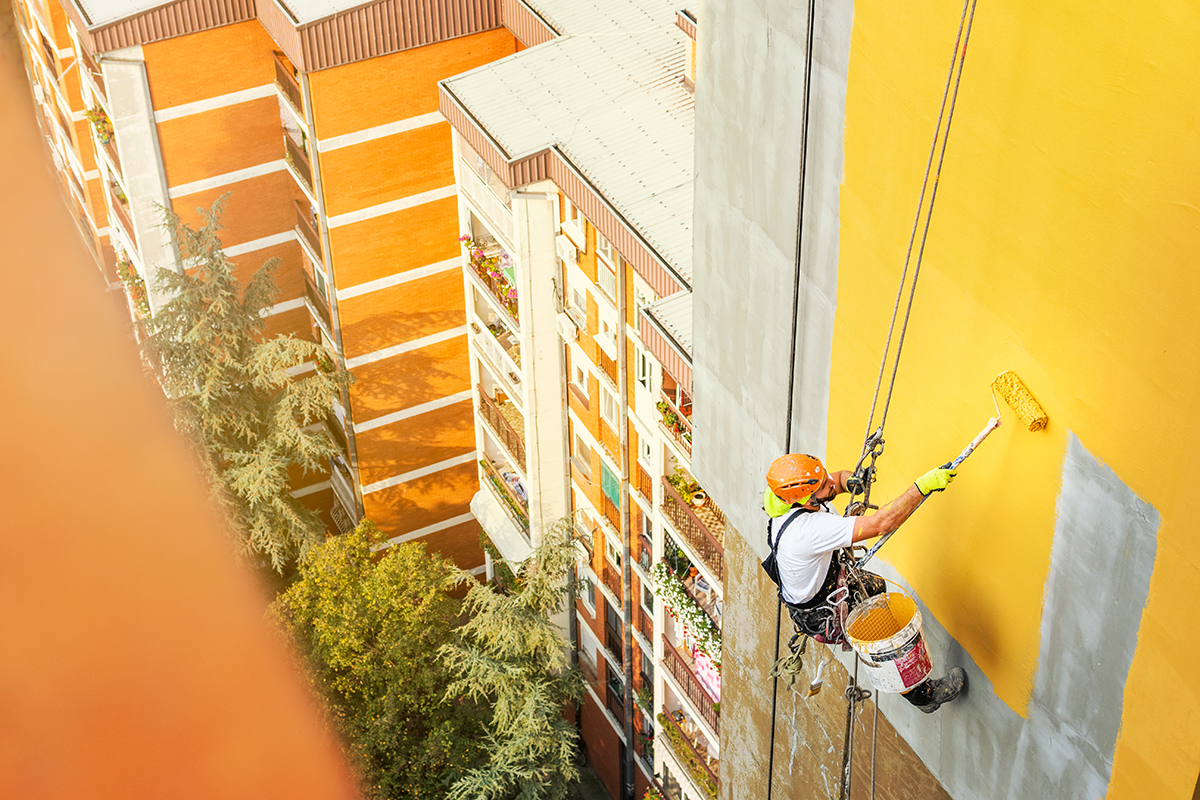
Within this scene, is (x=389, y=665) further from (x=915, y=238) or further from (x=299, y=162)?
(x=915, y=238)

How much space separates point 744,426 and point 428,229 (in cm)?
1818

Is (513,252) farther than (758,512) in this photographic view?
Yes

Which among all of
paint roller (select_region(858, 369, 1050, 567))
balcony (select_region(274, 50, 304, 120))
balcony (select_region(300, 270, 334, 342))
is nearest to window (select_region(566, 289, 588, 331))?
balcony (select_region(274, 50, 304, 120))

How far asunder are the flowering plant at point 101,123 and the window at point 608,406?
52.5ft

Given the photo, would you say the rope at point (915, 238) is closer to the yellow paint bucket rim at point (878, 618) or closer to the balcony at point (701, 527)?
the yellow paint bucket rim at point (878, 618)

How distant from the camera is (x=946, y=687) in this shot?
9.74 m

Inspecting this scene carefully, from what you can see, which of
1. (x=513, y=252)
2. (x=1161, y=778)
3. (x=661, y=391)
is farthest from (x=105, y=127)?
(x=1161, y=778)

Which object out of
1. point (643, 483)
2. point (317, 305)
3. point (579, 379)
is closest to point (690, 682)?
point (643, 483)

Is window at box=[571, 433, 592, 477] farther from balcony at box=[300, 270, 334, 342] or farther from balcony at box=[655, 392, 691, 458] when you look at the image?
balcony at box=[300, 270, 334, 342]

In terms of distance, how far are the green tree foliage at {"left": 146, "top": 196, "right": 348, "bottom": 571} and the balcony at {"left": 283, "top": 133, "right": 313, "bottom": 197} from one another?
1974mm

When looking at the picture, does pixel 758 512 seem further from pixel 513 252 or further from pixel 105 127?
pixel 105 127

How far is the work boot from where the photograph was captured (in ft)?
31.9

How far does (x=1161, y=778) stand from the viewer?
7.87 m

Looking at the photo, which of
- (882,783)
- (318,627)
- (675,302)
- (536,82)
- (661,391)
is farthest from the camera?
(318,627)
